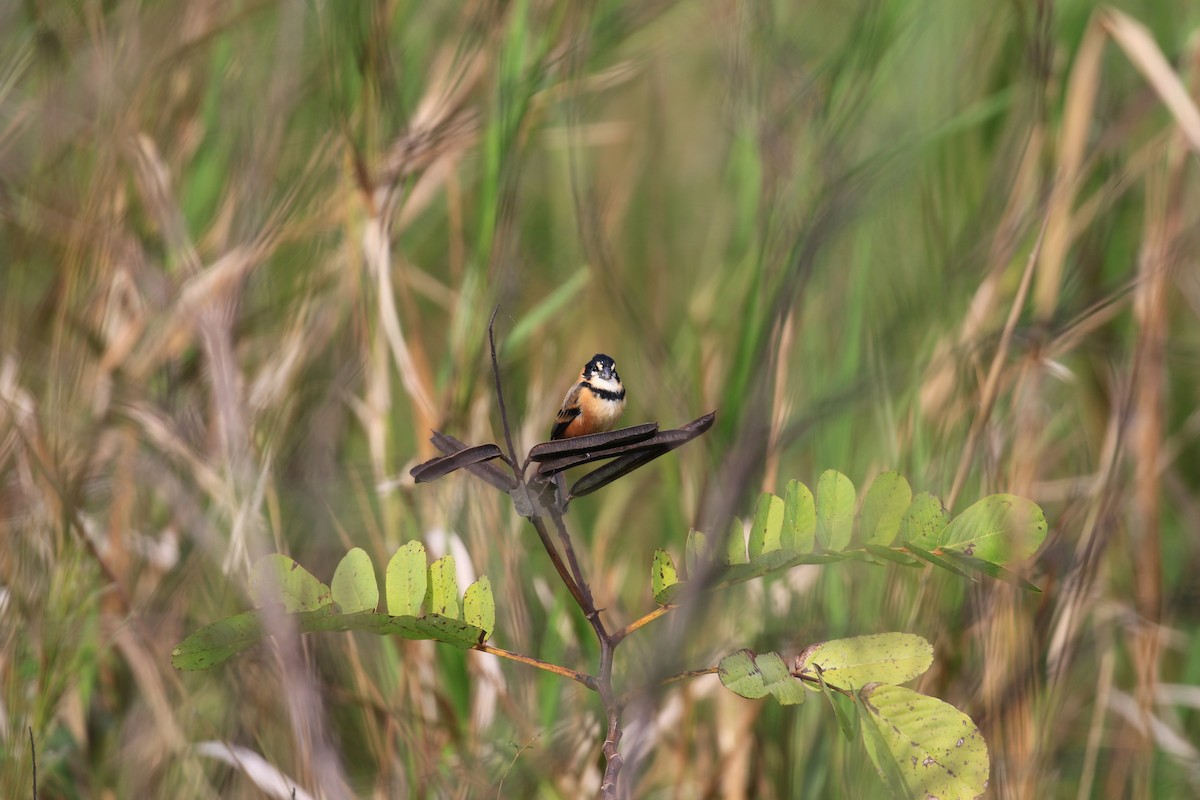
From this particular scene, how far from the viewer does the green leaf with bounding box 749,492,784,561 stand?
60cm

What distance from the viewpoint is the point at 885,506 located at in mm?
608

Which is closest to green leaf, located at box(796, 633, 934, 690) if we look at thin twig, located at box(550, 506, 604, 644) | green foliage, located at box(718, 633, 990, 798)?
green foliage, located at box(718, 633, 990, 798)

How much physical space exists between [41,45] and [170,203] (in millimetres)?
255

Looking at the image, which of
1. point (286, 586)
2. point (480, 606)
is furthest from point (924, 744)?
point (286, 586)

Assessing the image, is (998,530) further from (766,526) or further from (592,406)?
(592,406)

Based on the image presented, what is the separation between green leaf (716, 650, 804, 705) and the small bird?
0.49 ft

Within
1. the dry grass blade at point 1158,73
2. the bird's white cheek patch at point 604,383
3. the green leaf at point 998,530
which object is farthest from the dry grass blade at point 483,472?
the dry grass blade at point 1158,73

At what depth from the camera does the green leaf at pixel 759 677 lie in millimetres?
547

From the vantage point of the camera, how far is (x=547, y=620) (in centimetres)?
119

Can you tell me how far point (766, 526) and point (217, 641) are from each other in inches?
11.4

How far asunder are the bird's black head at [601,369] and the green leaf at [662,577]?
111 millimetres

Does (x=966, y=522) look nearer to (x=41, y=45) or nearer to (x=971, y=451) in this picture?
(x=971, y=451)

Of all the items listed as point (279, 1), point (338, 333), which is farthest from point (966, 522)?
point (279, 1)

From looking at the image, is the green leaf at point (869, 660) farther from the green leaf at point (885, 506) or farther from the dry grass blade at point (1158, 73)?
the dry grass blade at point (1158, 73)
